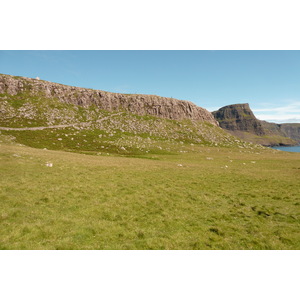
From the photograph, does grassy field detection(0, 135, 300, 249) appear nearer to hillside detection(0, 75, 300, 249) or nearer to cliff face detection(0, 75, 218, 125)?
hillside detection(0, 75, 300, 249)

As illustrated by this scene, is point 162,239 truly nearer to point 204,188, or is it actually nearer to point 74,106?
point 204,188

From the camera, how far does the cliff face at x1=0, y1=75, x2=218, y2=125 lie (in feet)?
355

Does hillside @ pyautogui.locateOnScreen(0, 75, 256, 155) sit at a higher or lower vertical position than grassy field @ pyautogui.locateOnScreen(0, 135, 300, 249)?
higher

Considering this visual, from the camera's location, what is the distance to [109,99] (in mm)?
129625

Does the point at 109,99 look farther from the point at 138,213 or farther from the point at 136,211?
the point at 138,213

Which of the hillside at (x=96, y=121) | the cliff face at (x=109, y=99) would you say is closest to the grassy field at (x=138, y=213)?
the hillside at (x=96, y=121)

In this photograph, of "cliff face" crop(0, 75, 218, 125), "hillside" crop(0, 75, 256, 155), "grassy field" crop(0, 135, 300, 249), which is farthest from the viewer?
"cliff face" crop(0, 75, 218, 125)

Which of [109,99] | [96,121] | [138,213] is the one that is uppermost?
[109,99]

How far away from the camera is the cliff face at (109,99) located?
108056 millimetres

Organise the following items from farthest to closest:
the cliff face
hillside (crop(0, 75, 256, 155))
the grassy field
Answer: the cliff face → hillside (crop(0, 75, 256, 155)) → the grassy field

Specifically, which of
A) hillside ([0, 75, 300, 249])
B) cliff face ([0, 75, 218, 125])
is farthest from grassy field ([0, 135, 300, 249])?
cliff face ([0, 75, 218, 125])

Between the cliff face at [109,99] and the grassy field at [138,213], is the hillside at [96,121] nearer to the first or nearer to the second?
the cliff face at [109,99]

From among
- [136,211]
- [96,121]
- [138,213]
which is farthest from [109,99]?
[138,213]
